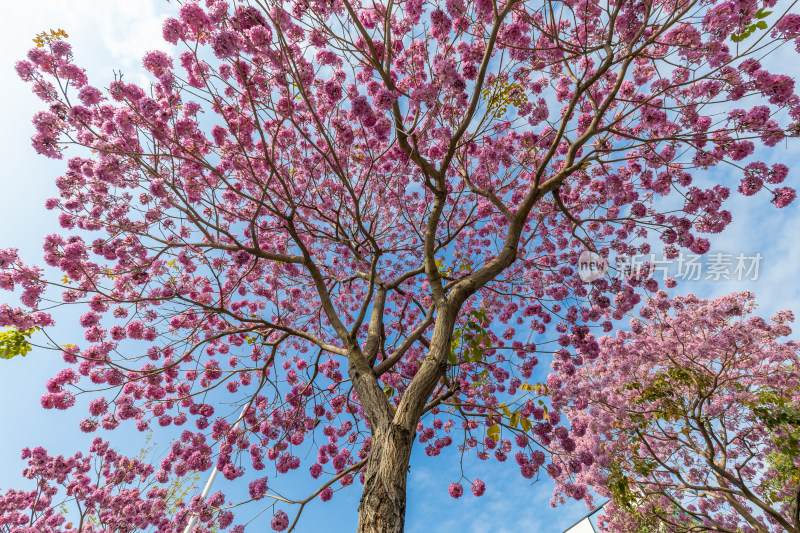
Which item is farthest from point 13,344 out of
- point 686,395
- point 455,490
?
point 686,395

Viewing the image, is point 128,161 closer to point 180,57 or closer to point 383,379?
point 180,57

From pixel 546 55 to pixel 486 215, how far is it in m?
2.49

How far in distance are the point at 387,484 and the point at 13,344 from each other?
3.06 metres

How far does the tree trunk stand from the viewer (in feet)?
7.86

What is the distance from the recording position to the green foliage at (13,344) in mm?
2457

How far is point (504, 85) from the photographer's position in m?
4.32

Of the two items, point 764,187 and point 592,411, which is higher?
point 764,187

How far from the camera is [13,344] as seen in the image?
8.23ft

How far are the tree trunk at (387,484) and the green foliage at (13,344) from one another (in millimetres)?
2843

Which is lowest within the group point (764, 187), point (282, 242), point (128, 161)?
point (764, 187)

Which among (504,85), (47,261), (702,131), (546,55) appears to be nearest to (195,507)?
(47,261)

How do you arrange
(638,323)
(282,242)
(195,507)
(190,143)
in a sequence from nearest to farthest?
(190,143) → (195,507) → (282,242) → (638,323)

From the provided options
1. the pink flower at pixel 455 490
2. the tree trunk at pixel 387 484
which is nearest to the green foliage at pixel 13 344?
the tree trunk at pixel 387 484

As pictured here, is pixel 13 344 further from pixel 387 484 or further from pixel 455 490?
pixel 455 490
